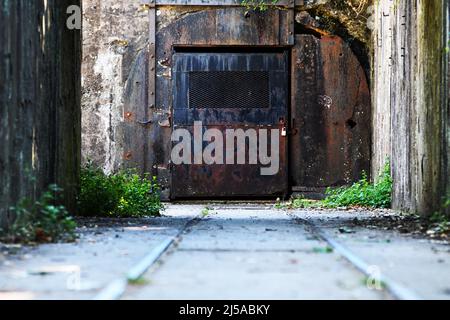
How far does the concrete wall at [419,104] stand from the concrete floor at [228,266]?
5.21ft

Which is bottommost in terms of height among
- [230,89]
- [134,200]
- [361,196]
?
[361,196]

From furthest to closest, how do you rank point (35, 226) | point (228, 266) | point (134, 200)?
point (134, 200)
point (35, 226)
point (228, 266)

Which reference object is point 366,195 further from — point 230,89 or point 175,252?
point 175,252

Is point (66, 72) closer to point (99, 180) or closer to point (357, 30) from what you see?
point (99, 180)

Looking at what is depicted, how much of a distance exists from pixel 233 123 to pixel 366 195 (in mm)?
2717

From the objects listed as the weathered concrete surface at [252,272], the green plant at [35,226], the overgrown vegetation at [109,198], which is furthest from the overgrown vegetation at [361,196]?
the green plant at [35,226]

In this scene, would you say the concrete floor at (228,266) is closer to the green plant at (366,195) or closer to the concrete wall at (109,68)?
the green plant at (366,195)

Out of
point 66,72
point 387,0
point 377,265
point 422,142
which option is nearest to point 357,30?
point 387,0

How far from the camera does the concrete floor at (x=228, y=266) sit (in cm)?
311

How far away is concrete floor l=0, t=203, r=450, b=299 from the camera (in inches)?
122

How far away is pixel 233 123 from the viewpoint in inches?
545

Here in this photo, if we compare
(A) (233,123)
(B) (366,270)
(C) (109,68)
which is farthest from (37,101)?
(C) (109,68)

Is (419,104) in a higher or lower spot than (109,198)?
higher

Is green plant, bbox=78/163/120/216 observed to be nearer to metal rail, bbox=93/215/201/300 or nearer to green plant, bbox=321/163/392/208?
metal rail, bbox=93/215/201/300
